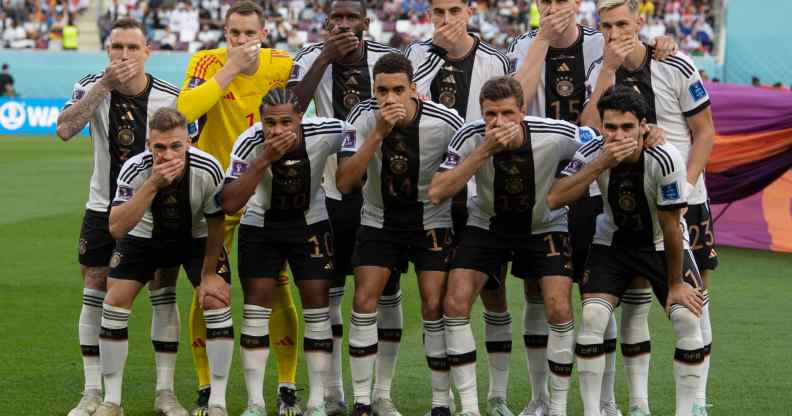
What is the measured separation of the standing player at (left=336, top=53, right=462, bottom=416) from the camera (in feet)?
20.9

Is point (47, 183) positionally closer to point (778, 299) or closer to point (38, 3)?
point (778, 299)

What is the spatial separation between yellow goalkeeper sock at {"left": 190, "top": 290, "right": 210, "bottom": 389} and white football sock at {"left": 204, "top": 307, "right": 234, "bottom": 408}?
442 mm

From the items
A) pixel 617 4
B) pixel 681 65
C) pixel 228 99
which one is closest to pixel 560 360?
pixel 681 65

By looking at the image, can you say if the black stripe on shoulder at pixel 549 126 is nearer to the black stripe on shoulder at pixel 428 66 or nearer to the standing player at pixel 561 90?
the standing player at pixel 561 90

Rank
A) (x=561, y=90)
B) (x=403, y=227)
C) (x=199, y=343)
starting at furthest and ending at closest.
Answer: (x=561, y=90) < (x=199, y=343) < (x=403, y=227)

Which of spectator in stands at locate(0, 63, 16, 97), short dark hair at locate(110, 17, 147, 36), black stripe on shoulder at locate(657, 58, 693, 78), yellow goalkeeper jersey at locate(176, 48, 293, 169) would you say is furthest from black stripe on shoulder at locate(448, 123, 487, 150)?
spectator in stands at locate(0, 63, 16, 97)

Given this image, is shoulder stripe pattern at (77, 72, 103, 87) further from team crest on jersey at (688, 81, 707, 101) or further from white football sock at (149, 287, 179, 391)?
team crest on jersey at (688, 81, 707, 101)

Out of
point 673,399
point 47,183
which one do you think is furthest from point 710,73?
point 673,399

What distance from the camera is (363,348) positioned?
6.39 m

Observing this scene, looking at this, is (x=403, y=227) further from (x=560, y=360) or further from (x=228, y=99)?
(x=228, y=99)

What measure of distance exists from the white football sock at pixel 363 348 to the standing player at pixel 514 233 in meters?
0.41

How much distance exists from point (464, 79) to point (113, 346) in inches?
93.7

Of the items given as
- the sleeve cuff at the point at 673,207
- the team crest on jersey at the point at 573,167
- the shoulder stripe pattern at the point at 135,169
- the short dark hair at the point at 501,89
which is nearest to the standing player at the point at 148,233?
the shoulder stripe pattern at the point at 135,169

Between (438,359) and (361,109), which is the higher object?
(361,109)
